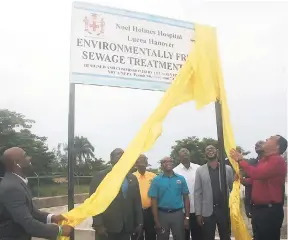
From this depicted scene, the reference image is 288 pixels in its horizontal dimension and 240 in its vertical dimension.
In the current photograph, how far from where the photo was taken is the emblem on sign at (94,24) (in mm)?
4785

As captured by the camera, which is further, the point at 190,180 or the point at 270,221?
the point at 190,180

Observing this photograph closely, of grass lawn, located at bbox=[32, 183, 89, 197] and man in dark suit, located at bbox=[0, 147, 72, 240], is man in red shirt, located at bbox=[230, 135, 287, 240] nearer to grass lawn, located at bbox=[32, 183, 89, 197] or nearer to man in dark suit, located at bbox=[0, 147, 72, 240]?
man in dark suit, located at bbox=[0, 147, 72, 240]

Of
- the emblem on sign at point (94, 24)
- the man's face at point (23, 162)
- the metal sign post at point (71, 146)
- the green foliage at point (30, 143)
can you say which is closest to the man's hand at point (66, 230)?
the metal sign post at point (71, 146)

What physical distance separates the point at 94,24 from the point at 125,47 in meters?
0.46

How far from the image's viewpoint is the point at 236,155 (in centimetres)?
470

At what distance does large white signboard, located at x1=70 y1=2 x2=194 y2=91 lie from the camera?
4.76m

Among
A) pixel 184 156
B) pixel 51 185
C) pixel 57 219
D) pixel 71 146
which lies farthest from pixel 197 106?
pixel 51 185

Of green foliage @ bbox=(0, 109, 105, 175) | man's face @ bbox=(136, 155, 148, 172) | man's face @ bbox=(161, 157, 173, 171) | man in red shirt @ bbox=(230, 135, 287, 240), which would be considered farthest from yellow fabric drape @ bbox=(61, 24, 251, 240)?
green foliage @ bbox=(0, 109, 105, 175)

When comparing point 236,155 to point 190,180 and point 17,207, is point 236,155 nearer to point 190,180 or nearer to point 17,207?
point 190,180

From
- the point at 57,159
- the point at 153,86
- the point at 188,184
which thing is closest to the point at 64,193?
the point at 57,159

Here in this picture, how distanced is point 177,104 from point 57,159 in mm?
22380

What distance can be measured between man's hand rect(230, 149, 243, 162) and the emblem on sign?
6.71 ft

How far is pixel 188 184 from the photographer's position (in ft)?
21.1

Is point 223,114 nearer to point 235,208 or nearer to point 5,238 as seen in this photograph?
point 235,208
